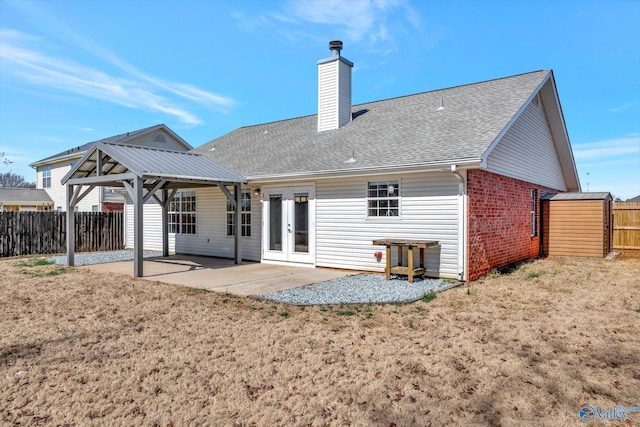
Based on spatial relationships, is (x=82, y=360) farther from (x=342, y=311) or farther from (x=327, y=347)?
(x=342, y=311)

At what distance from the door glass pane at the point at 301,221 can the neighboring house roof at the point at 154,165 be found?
6.06 feet

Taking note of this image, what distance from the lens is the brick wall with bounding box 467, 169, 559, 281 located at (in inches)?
345

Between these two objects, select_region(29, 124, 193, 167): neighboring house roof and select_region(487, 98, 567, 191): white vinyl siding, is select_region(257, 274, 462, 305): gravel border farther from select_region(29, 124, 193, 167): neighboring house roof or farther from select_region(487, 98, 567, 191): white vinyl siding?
select_region(29, 124, 193, 167): neighboring house roof

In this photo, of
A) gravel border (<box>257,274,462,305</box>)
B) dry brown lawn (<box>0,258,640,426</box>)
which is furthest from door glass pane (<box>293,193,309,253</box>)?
dry brown lawn (<box>0,258,640,426</box>)

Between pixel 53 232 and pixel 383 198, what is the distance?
13626mm

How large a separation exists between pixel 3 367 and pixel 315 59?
13.2 metres

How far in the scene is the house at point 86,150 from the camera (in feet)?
77.7

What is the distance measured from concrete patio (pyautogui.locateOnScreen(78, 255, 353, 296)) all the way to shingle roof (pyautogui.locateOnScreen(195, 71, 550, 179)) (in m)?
2.71

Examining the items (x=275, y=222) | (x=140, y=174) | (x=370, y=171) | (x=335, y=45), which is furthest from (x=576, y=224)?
(x=140, y=174)

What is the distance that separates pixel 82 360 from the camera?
4.24 m

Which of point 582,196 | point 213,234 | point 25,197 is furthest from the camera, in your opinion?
point 25,197

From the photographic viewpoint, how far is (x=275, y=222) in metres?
11.8

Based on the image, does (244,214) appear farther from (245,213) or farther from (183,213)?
(183,213)

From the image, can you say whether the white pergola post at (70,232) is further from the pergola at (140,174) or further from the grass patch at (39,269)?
the grass patch at (39,269)
